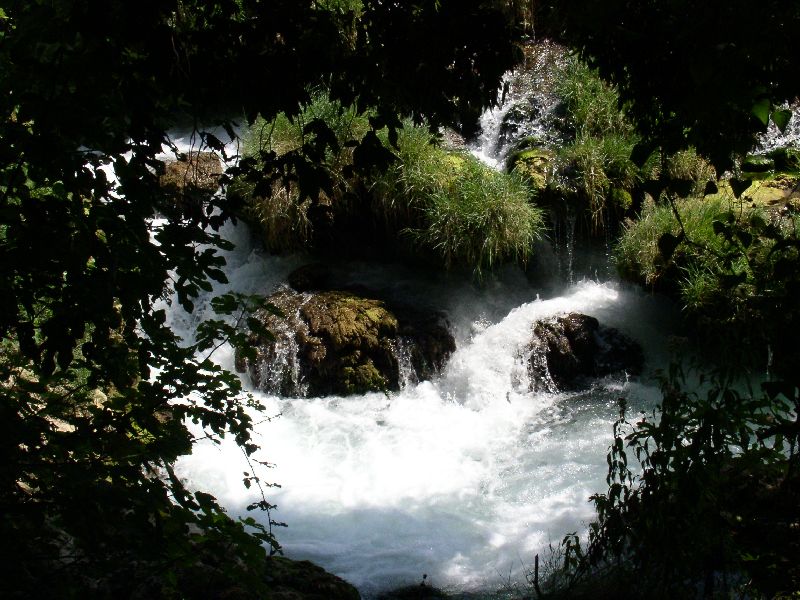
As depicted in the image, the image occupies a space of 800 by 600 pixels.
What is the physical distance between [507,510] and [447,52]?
3392mm

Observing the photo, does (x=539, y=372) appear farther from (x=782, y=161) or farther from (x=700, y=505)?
(x=782, y=161)

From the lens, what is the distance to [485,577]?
4.09 m

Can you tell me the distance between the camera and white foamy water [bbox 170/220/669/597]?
4.48 meters

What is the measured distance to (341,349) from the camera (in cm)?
671

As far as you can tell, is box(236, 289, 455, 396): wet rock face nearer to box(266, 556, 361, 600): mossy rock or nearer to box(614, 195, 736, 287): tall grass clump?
box(614, 195, 736, 287): tall grass clump

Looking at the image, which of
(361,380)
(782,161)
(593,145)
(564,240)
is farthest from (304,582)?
(593,145)

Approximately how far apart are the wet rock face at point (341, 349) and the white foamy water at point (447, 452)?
16 centimetres

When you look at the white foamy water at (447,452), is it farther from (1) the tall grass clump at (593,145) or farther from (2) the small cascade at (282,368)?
(1) the tall grass clump at (593,145)

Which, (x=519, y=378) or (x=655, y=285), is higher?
(x=655, y=285)

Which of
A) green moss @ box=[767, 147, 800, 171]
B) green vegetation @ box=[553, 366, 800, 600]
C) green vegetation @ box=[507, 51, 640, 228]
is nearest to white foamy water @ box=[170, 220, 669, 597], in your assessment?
green vegetation @ box=[507, 51, 640, 228]

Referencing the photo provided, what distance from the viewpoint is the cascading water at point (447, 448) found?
177 inches

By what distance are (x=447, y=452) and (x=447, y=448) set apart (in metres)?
0.07

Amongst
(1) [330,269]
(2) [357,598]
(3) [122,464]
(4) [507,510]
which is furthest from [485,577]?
(1) [330,269]

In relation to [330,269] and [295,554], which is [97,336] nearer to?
[295,554]
